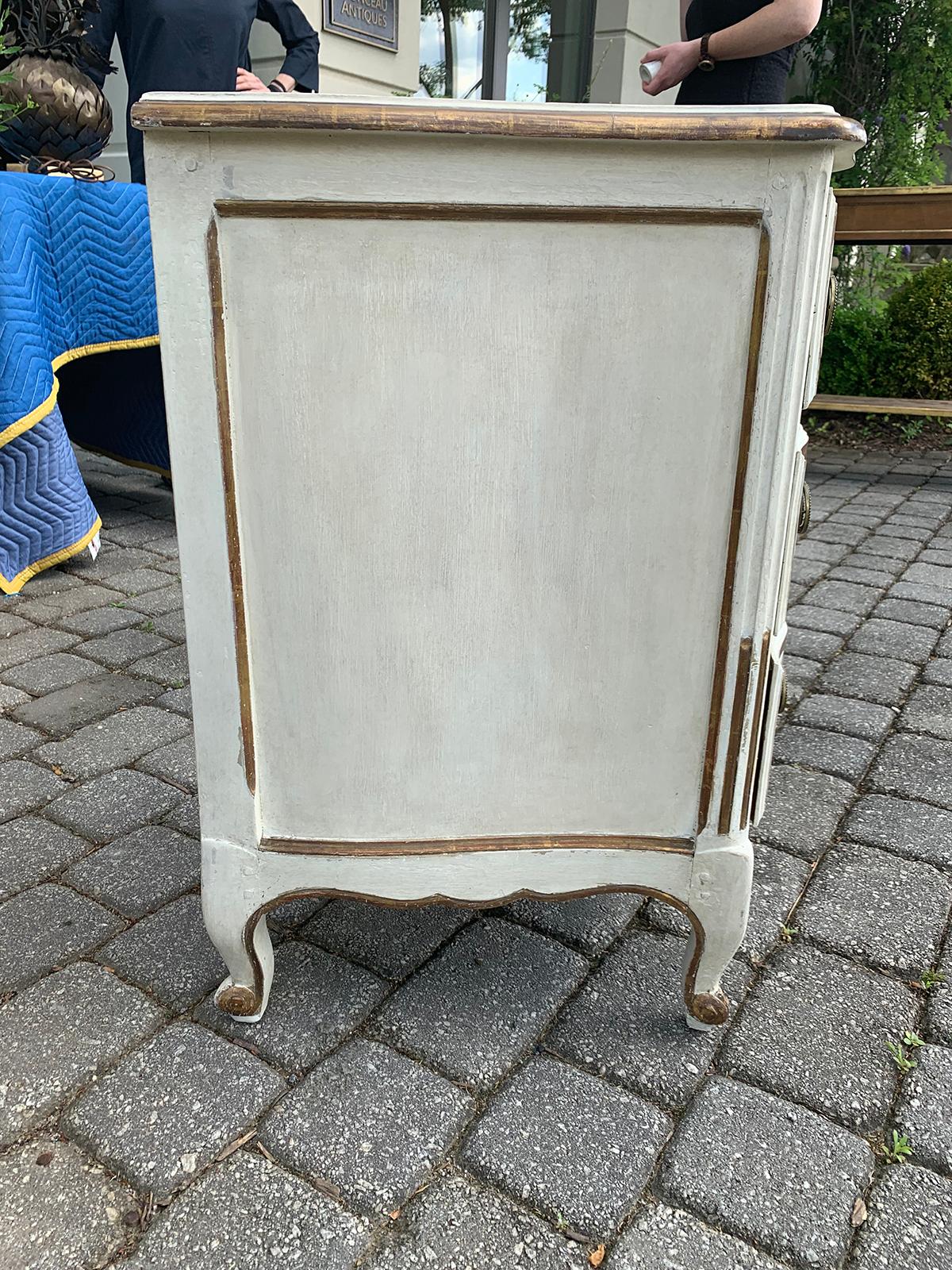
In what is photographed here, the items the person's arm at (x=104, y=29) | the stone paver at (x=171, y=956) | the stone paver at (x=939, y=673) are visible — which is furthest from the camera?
the person's arm at (x=104, y=29)

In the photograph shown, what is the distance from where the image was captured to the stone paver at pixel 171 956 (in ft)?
5.00

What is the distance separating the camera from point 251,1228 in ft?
3.72

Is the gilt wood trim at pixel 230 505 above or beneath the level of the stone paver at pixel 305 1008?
above

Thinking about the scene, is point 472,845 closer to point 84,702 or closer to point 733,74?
point 84,702

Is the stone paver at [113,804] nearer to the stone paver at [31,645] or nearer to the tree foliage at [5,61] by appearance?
the stone paver at [31,645]

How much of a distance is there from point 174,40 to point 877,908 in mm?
3752

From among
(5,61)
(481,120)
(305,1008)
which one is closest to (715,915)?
(305,1008)

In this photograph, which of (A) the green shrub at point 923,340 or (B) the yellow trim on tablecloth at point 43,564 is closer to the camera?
(B) the yellow trim on tablecloth at point 43,564

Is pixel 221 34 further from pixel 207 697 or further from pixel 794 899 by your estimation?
pixel 794 899

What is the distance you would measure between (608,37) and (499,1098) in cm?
754

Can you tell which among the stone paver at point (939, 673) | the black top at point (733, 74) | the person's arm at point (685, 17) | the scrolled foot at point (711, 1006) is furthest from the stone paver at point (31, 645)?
the stone paver at point (939, 673)

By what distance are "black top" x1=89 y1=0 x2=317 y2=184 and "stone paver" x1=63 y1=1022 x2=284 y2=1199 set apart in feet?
11.0

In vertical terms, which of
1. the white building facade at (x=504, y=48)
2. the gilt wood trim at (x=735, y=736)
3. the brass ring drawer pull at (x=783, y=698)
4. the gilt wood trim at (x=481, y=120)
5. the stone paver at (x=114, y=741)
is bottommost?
the brass ring drawer pull at (x=783, y=698)

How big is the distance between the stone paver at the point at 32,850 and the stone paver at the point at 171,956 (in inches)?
10.9
